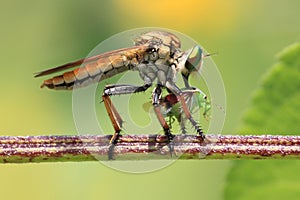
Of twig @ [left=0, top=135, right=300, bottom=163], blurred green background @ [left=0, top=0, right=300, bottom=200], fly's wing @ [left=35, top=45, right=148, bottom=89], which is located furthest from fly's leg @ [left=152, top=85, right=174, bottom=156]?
blurred green background @ [left=0, top=0, right=300, bottom=200]

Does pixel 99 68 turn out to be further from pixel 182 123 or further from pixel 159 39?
pixel 182 123

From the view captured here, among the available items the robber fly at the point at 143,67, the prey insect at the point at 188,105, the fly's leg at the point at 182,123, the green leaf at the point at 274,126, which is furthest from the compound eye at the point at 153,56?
the green leaf at the point at 274,126

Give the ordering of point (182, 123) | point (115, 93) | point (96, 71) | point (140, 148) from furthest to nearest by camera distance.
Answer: point (96, 71) < point (115, 93) < point (182, 123) < point (140, 148)

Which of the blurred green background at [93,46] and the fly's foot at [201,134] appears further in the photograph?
the blurred green background at [93,46]

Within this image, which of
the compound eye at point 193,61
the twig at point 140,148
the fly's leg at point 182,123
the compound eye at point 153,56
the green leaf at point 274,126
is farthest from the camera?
the compound eye at point 153,56

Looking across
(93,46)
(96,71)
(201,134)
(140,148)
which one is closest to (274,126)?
(201,134)

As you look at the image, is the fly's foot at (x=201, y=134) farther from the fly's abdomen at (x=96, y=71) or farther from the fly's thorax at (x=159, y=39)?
the fly's thorax at (x=159, y=39)

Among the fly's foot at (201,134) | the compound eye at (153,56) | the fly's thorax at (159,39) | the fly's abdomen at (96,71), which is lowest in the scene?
the fly's foot at (201,134)
